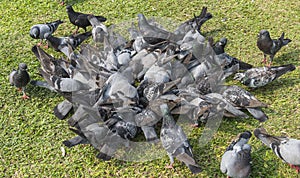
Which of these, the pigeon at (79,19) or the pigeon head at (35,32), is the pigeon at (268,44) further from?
the pigeon head at (35,32)

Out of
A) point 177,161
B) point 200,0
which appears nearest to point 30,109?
point 177,161

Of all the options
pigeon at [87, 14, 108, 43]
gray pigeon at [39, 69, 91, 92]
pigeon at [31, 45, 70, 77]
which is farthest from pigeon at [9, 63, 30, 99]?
pigeon at [87, 14, 108, 43]

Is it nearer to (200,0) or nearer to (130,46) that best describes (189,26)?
(130,46)

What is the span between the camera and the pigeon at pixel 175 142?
5.79 m

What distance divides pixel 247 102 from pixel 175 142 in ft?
5.43

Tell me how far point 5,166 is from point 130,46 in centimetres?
349

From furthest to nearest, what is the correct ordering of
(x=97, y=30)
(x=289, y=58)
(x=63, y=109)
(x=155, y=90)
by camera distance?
(x=97, y=30), (x=289, y=58), (x=63, y=109), (x=155, y=90)

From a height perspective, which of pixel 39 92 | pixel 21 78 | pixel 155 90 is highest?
pixel 155 90

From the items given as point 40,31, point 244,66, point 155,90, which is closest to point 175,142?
point 155,90

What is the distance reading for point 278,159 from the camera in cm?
618

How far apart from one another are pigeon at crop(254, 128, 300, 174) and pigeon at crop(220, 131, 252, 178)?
0.41 meters

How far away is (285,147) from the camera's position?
585 cm

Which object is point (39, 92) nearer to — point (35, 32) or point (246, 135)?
point (35, 32)

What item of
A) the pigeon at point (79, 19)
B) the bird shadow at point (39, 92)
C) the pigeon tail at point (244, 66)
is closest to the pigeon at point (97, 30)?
the pigeon at point (79, 19)
